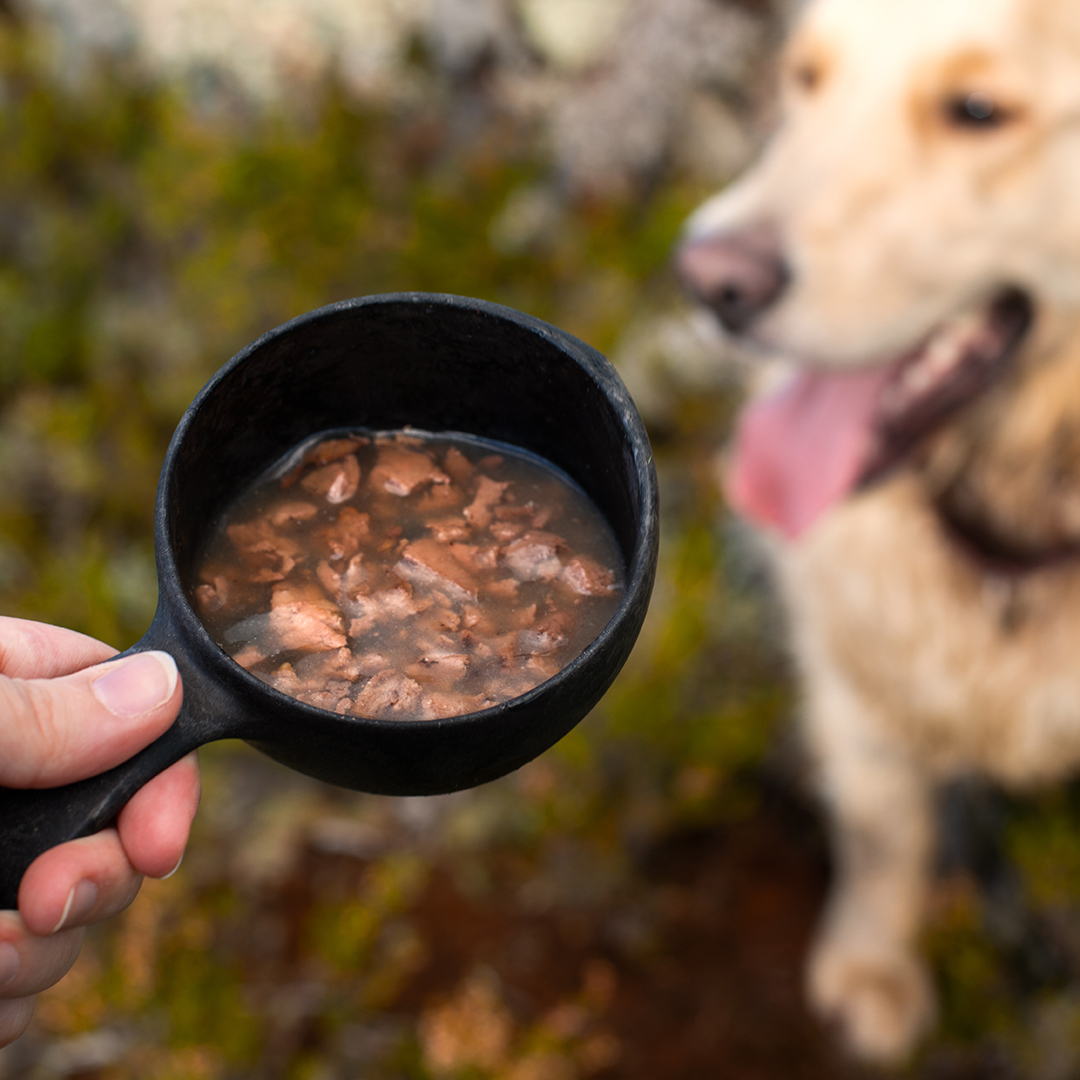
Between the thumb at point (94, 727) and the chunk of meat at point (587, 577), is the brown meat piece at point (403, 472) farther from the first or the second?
the thumb at point (94, 727)

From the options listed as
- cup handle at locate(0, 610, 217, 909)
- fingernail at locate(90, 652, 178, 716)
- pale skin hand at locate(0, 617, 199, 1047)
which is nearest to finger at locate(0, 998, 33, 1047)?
pale skin hand at locate(0, 617, 199, 1047)

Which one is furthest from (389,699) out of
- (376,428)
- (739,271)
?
(739,271)

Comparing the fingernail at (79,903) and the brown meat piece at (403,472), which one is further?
the brown meat piece at (403,472)

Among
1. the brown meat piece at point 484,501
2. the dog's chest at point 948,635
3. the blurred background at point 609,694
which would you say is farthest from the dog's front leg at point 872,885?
the brown meat piece at point 484,501

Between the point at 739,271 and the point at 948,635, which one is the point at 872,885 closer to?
the point at 948,635

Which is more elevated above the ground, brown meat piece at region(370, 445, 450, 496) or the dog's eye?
the dog's eye

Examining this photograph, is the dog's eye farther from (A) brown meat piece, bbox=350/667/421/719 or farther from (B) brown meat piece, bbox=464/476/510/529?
(A) brown meat piece, bbox=350/667/421/719
